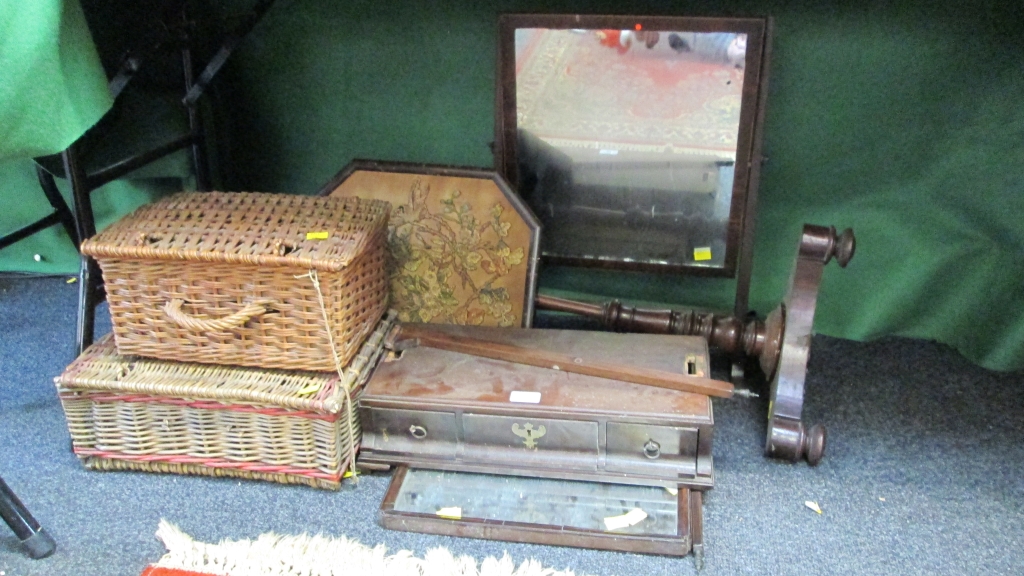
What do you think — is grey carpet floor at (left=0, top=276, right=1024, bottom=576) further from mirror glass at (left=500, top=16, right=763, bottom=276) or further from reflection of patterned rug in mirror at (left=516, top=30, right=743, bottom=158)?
reflection of patterned rug in mirror at (left=516, top=30, right=743, bottom=158)

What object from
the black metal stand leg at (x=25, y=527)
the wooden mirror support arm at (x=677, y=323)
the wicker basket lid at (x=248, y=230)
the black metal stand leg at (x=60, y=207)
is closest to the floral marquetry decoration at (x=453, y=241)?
the wooden mirror support arm at (x=677, y=323)

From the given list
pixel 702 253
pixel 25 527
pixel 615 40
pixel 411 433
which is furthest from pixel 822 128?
A: pixel 25 527

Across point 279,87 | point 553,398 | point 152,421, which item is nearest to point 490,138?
→ point 279,87

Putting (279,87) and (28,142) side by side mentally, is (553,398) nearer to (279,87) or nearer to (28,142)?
(28,142)

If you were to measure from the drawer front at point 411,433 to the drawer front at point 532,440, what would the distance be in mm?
A: 27

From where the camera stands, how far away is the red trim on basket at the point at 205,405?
1182 millimetres

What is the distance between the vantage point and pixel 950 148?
149cm

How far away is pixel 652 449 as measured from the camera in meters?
1.18

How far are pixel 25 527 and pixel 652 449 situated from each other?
2.82 ft

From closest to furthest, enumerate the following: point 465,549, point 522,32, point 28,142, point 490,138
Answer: point 28,142 → point 465,549 → point 522,32 → point 490,138

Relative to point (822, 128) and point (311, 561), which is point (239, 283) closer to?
point (311, 561)

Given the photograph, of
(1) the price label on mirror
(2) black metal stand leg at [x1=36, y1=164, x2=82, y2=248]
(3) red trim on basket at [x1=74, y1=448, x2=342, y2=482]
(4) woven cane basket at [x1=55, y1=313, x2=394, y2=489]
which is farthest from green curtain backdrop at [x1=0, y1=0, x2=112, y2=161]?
(1) the price label on mirror

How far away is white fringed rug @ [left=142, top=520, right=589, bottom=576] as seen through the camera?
1069mm

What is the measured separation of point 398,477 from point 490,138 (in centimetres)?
74
